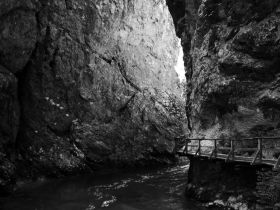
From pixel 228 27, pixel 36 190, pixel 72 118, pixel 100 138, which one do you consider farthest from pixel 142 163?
pixel 228 27

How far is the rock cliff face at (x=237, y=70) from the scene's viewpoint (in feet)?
55.9

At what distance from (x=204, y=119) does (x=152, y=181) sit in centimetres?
755

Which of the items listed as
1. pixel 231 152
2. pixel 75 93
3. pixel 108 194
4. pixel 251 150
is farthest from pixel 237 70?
pixel 75 93

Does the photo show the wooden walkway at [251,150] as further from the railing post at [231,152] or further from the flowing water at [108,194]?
the flowing water at [108,194]

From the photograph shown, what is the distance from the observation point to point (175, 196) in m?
20.7

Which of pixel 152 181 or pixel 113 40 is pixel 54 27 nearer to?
pixel 113 40

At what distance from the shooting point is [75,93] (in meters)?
33.3

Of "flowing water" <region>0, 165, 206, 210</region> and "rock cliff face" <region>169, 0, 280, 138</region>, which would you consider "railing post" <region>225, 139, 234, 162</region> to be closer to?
"rock cliff face" <region>169, 0, 280, 138</region>

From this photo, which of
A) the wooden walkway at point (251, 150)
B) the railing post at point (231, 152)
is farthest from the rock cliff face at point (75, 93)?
the railing post at point (231, 152)

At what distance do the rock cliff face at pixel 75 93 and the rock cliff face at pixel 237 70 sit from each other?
1328 centimetres

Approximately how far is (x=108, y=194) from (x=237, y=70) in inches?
430

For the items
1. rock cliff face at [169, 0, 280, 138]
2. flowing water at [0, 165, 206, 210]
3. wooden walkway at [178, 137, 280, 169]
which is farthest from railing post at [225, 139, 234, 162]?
flowing water at [0, 165, 206, 210]

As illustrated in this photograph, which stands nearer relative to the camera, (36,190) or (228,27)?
(228,27)

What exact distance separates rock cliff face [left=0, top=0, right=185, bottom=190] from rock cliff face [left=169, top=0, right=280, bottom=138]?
43.6 ft
